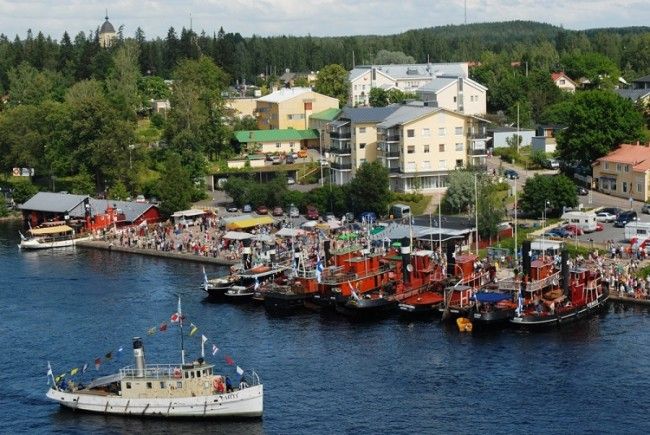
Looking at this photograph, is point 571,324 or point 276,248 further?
point 276,248

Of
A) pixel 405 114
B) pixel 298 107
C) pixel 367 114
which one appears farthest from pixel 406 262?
pixel 298 107

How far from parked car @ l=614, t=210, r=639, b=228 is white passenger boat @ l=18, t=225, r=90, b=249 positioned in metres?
27.6

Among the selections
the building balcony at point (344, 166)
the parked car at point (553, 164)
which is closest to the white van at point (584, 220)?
the parked car at point (553, 164)

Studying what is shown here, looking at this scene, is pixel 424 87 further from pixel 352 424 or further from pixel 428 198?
pixel 352 424

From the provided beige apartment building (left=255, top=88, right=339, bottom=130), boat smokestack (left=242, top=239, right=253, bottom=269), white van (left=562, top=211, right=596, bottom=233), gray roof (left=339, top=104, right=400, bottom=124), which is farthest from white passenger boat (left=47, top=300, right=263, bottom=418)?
beige apartment building (left=255, top=88, right=339, bottom=130)

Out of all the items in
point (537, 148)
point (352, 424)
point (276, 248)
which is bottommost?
point (352, 424)

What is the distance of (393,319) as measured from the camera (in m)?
42.3

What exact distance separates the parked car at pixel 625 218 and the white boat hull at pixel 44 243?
27640 millimetres

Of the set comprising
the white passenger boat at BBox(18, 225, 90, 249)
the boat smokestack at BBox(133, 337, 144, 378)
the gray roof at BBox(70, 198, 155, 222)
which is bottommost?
the boat smokestack at BBox(133, 337, 144, 378)

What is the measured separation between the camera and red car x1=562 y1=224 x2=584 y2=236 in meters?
49.9

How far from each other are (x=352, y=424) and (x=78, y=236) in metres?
33.9

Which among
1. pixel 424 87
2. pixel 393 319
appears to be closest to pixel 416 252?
pixel 393 319

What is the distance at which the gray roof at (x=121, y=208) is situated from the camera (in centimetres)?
6275

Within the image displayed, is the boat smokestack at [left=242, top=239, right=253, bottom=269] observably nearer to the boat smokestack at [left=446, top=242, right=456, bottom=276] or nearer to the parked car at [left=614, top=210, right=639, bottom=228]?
the boat smokestack at [left=446, top=242, right=456, bottom=276]
